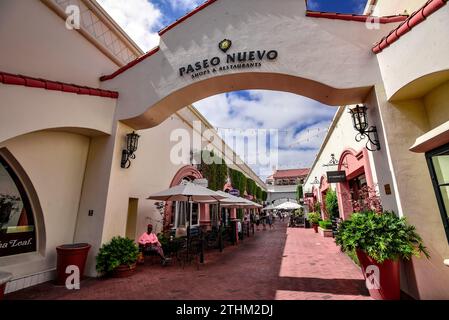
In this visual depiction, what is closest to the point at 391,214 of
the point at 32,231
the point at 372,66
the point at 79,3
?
the point at 372,66

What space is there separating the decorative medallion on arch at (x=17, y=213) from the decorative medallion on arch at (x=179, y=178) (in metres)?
4.16

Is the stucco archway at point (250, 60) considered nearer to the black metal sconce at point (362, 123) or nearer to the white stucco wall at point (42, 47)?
the black metal sconce at point (362, 123)

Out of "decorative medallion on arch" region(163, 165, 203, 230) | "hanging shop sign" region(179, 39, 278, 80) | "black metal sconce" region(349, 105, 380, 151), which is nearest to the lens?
"black metal sconce" region(349, 105, 380, 151)

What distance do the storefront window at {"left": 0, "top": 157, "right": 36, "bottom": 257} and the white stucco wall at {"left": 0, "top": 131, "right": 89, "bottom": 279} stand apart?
22cm

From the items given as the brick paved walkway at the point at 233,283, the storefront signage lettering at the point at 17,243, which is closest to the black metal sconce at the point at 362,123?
the brick paved walkway at the point at 233,283

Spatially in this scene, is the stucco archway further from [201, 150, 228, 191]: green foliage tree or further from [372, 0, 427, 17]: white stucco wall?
[201, 150, 228, 191]: green foliage tree

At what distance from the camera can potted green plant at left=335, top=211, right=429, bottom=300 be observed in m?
3.27

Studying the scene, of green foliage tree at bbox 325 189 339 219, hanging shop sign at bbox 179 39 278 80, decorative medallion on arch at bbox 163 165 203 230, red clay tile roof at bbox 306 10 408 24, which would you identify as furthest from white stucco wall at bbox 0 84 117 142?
green foliage tree at bbox 325 189 339 219

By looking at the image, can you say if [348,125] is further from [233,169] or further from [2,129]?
[233,169]

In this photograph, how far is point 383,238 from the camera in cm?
331

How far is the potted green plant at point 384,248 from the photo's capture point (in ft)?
10.7

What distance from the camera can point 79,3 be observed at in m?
6.45

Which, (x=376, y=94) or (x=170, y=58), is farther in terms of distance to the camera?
(x=170, y=58)
